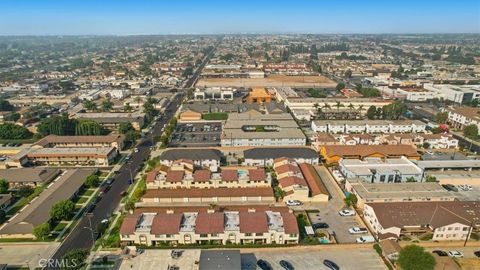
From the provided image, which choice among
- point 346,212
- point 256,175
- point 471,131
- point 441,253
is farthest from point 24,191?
point 471,131

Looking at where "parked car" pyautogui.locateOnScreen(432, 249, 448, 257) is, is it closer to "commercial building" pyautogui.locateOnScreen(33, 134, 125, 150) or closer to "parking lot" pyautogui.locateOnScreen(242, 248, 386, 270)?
"parking lot" pyautogui.locateOnScreen(242, 248, 386, 270)

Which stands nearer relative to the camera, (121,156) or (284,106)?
(121,156)

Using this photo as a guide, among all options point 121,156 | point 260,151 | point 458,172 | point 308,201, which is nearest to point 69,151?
point 121,156

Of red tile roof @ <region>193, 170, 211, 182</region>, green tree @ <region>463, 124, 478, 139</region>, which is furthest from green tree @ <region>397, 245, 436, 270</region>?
green tree @ <region>463, 124, 478, 139</region>

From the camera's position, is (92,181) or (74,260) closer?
(74,260)

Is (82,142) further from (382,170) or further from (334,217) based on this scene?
(382,170)

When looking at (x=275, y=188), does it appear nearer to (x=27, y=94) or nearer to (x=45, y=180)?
(x=45, y=180)

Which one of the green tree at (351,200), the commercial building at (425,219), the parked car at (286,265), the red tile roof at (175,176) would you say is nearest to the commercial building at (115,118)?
the red tile roof at (175,176)
